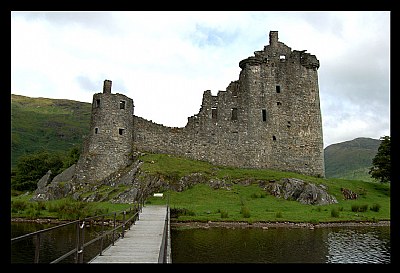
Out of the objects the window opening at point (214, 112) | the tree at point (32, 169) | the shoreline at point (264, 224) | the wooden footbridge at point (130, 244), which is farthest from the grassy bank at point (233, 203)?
the tree at point (32, 169)

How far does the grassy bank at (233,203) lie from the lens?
25641 mm

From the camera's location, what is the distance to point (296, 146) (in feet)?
146

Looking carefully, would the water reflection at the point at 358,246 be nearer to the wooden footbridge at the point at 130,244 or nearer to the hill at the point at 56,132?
the wooden footbridge at the point at 130,244

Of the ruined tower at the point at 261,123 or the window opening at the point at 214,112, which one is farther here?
the window opening at the point at 214,112

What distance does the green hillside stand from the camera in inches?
4624

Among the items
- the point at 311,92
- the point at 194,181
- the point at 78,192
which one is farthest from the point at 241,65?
the point at 78,192

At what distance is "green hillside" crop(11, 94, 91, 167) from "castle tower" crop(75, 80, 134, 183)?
2624 inches

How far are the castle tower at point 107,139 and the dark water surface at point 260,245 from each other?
1375 centimetres

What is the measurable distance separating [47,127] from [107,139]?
115 meters

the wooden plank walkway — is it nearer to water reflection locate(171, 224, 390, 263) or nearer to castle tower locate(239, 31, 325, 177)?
water reflection locate(171, 224, 390, 263)

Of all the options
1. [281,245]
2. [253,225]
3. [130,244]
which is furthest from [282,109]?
[130,244]

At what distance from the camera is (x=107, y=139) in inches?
1507

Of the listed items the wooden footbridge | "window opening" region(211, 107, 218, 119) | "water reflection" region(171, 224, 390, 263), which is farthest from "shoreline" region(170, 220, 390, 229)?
"window opening" region(211, 107, 218, 119)
